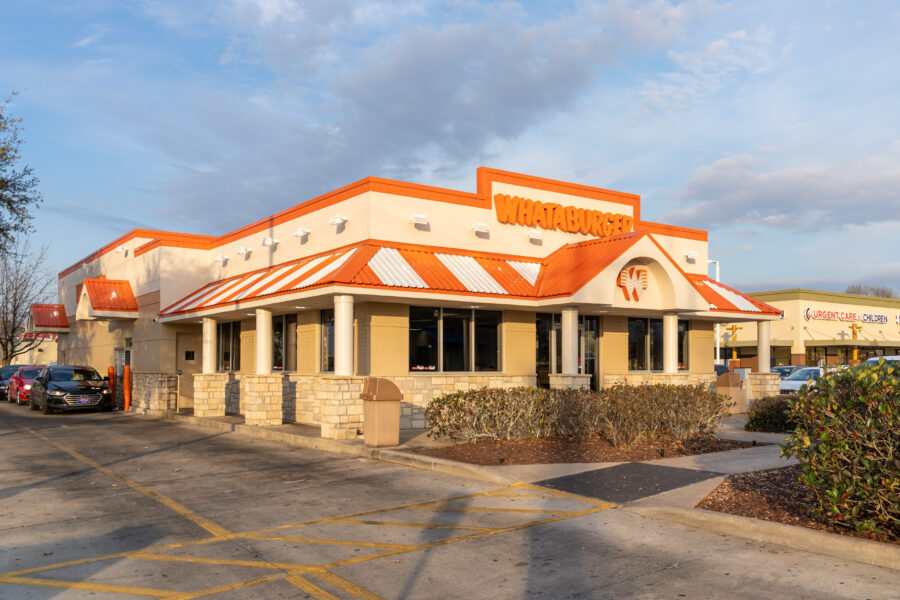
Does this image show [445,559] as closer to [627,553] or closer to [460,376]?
[627,553]

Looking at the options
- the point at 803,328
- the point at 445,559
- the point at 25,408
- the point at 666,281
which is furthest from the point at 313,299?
the point at 803,328

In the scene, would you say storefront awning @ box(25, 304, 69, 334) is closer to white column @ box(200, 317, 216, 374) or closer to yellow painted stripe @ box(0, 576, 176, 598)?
white column @ box(200, 317, 216, 374)

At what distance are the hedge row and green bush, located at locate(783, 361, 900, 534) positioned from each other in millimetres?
5749

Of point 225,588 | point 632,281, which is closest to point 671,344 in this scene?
point 632,281

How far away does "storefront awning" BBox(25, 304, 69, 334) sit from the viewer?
121 ft

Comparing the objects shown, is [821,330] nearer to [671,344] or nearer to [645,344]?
[645,344]

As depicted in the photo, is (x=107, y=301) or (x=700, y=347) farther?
(x=107, y=301)

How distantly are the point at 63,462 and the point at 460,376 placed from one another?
8771 mm

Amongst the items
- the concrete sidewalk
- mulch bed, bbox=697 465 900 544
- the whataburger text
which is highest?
the whataburger text

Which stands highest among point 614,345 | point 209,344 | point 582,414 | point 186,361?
point 209,344

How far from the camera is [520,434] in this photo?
14.2 metres

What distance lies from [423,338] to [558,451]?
5969 millimetres

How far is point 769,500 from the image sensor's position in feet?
28.7

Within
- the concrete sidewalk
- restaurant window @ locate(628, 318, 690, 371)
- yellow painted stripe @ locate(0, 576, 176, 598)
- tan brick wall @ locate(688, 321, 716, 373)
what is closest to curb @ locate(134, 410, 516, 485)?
the concrete sidewalk
